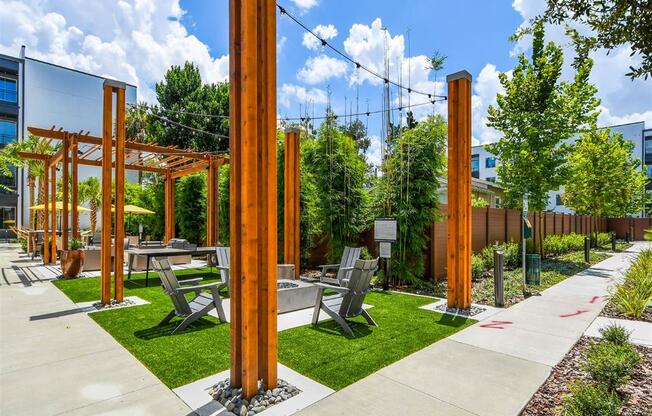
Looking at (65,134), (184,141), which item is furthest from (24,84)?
(65,134)

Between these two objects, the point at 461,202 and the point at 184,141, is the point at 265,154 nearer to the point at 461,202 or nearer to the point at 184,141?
the point at 461,202

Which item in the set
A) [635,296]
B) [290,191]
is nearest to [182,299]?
[290,191]

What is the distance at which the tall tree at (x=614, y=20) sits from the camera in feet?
7.35

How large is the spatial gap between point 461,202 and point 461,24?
3.61 meters

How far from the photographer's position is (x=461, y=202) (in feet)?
19.2

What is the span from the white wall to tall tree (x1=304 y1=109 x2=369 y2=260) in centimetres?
2327

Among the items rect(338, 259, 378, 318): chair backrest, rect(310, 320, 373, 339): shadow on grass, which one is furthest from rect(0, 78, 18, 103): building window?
rect(338, 259, 378, 318): chair backrest

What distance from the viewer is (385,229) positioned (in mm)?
7508

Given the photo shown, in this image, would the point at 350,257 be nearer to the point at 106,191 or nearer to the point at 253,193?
the point at 253,193

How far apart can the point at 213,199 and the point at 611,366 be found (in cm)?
1081

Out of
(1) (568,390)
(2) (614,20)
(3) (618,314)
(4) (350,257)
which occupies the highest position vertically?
(2) (614,20)

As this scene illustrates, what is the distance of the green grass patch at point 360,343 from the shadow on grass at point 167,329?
1203 millimetres

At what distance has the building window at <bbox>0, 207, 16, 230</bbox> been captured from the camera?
85.1 ft

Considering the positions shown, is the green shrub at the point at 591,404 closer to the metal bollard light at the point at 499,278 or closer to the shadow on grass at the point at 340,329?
the shadow on grass at the point at 340,329
